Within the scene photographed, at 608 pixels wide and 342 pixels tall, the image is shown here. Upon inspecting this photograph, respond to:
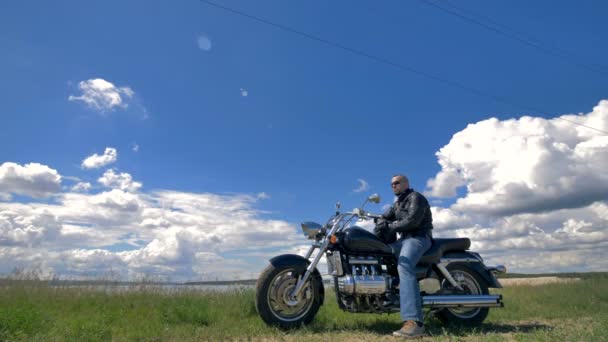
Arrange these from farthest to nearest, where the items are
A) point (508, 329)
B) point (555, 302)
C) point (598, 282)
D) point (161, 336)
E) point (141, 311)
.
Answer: point (598, 282) < point (555, 302) < point (141, 311) < point (508, 329) < point (161, 336)

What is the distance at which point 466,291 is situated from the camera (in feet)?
19.9

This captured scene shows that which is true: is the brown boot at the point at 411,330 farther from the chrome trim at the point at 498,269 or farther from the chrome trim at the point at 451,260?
the chrome trim at the point at 498,269

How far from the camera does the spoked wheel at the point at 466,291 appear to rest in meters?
6.02

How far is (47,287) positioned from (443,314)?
7437mm

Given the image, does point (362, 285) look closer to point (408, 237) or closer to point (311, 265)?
point (311, 265)

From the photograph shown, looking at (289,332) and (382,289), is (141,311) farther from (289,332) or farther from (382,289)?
(382,289)

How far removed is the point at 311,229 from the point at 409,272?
131 cm

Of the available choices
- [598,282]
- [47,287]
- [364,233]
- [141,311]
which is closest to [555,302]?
[598,282]

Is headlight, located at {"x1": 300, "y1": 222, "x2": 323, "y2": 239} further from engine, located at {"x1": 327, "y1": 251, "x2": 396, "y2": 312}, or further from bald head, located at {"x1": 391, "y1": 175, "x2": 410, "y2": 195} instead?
bald head, located at {"x1": 391, "y1": 175, "x2": 410, "y2": 195}

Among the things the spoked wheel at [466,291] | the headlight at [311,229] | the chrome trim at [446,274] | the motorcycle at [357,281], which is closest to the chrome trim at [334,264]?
the motorcycle at [357,281]

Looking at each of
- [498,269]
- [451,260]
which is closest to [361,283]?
[451,260]

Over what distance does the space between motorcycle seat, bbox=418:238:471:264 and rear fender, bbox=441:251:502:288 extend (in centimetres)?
7

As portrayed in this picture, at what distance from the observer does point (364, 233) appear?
5555 millimetres

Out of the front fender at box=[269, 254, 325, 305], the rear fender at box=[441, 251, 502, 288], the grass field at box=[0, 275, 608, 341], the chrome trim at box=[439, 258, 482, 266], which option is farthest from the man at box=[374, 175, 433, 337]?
the front fender at box=[269, 254, 325, 305]
